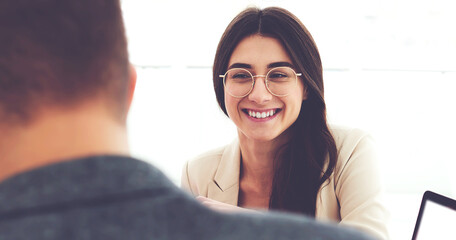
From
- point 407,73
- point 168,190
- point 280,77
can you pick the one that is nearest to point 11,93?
point 168,190

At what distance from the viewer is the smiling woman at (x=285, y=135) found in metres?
1.45

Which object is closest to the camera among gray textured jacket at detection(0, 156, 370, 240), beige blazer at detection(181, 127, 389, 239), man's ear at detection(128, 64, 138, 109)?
gray textured jacket at detection(0, 156, 370, 240)

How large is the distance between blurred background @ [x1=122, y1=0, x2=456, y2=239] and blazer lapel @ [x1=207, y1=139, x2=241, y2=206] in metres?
2.50

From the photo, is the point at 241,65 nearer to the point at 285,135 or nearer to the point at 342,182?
the point at 285,135

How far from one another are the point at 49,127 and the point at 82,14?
0.12 metres

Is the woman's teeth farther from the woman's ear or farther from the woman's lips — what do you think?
the woman's ear

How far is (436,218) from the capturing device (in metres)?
1.07

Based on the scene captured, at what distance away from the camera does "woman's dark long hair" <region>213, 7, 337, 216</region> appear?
4.81 ft

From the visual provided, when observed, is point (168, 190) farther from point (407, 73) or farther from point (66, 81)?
point (407, 73)

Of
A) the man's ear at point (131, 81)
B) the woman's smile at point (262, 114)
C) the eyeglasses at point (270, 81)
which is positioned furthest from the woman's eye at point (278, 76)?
the man's ear at point (131, 81)

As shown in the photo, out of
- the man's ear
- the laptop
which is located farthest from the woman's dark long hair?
the man's ear

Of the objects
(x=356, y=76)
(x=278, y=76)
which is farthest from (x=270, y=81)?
(x=356, y=76)

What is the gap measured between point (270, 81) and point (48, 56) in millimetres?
1138

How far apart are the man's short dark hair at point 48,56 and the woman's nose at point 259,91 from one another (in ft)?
3.51
